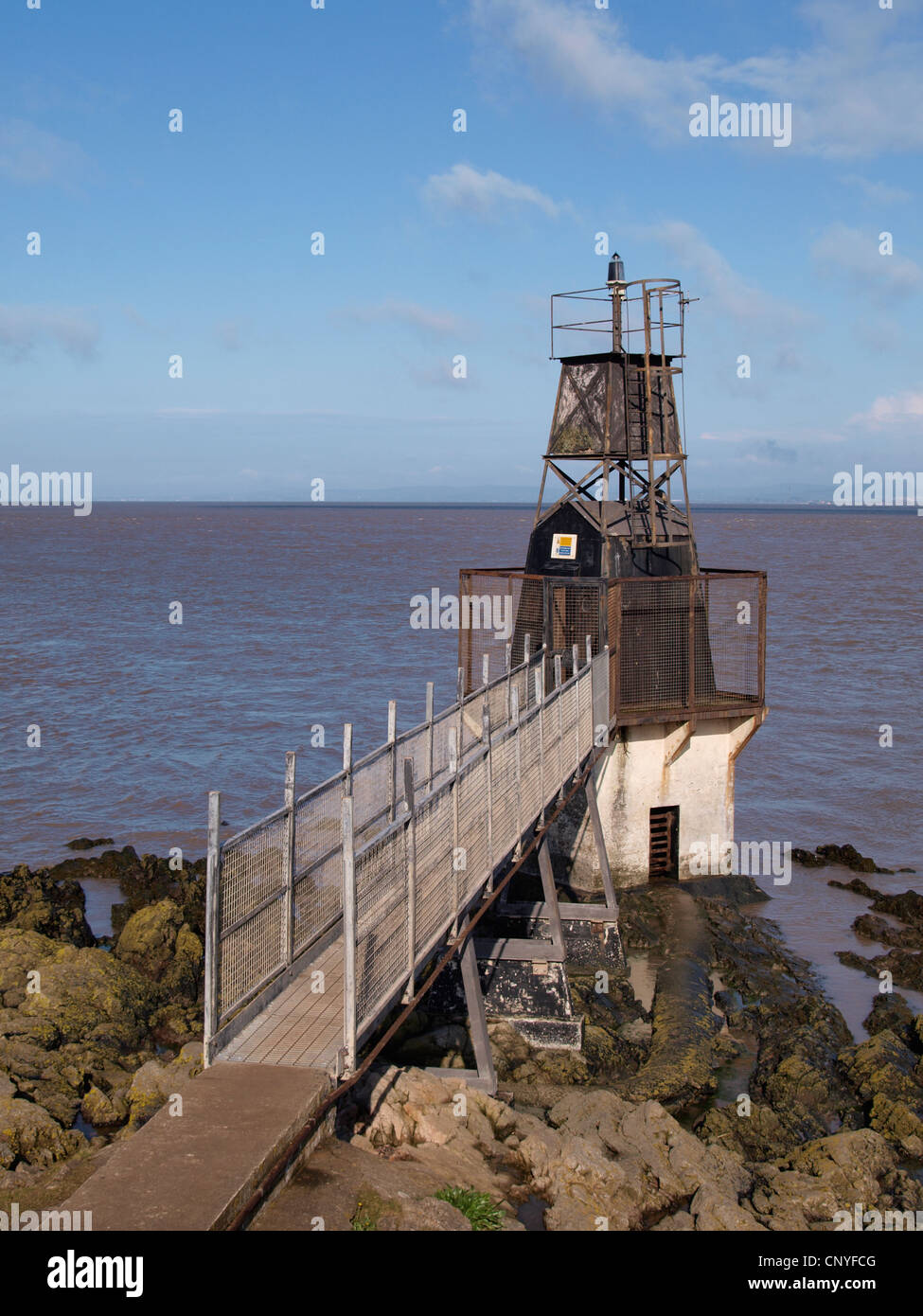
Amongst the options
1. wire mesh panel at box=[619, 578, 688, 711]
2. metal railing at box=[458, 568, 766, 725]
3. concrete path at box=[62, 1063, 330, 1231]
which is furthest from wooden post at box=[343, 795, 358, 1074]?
wire mesh panel at box=[619, 578, 688, 711]

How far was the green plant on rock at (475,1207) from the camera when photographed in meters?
8.50

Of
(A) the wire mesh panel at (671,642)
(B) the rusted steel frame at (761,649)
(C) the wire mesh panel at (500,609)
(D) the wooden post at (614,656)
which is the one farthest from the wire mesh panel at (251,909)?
(B) the rusted steel frame at (761,649)

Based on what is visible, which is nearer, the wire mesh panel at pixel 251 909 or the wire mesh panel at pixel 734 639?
the wire mesh panel at pixel 251 909

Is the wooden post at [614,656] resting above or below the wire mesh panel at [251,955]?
above

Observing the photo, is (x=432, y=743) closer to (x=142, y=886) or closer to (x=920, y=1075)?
(x=920, y=1075)

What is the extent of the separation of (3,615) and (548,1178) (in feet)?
184

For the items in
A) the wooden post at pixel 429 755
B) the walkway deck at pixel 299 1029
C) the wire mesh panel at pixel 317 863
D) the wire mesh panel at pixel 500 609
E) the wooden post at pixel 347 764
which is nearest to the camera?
the walkway deck at pixel 299 1029

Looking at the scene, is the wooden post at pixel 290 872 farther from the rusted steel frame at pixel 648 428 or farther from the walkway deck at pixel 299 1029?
the rusted steel frame at pixel 648 428

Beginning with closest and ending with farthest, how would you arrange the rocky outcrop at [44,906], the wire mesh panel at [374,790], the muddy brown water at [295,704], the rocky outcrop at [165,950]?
1. the wire mesh panel at [374,790]
2. the rocky outcrop at [165,950]
3. the rocky outcrop at [44,906]
4. the muddy brown water at [295,704]

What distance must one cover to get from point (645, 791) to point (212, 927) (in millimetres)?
12625

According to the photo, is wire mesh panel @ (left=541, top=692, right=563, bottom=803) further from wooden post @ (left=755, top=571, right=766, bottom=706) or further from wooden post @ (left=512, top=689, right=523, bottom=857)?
wooden post @ (left=755, top=571, right=766, bottom=706)

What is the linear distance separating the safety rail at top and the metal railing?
4962mm

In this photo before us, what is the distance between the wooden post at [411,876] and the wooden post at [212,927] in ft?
5.19

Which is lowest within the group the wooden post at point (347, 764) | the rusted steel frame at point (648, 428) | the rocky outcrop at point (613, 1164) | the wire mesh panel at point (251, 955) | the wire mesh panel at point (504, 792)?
the rocky outcrop at point (613, 1164)
